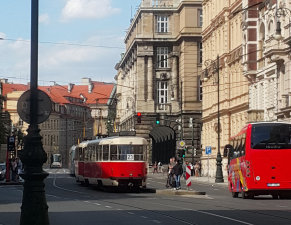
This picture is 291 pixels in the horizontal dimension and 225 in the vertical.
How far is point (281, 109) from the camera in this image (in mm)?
50094

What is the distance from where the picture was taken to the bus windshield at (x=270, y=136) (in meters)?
31.1

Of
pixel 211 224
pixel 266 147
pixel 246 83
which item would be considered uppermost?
pixel 246 83

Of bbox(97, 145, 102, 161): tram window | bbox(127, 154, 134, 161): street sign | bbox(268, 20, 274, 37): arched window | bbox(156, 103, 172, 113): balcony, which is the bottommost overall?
bbox(127, 154, 134, 161): street sign

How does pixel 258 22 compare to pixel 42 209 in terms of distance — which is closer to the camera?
pixel 42 209

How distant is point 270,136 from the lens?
102 feet

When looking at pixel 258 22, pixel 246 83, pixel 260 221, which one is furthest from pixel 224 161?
pixel 260 221

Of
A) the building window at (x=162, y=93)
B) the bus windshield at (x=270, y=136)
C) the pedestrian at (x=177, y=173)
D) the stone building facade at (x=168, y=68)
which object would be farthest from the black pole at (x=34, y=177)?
the building window at (x=162, y=93)

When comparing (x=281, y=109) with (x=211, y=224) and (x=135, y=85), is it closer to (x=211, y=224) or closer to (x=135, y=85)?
(x=211, y=224)

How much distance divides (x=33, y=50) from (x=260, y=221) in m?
→ 7.11

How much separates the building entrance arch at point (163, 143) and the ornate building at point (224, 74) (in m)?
16.1

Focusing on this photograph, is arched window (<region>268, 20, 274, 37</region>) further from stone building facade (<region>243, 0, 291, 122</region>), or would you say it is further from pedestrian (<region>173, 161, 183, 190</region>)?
pedestrian (<region>173, 161, 183, 190</region>)

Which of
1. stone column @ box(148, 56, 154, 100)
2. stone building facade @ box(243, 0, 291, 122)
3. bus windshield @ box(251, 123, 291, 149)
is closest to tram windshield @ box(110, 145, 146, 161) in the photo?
bus windshield @ box(251, 123, 291, 149)

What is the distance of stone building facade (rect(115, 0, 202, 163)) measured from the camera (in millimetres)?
90250

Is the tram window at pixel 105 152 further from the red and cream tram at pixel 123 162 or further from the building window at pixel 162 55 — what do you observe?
the building window at pixel 162 55
